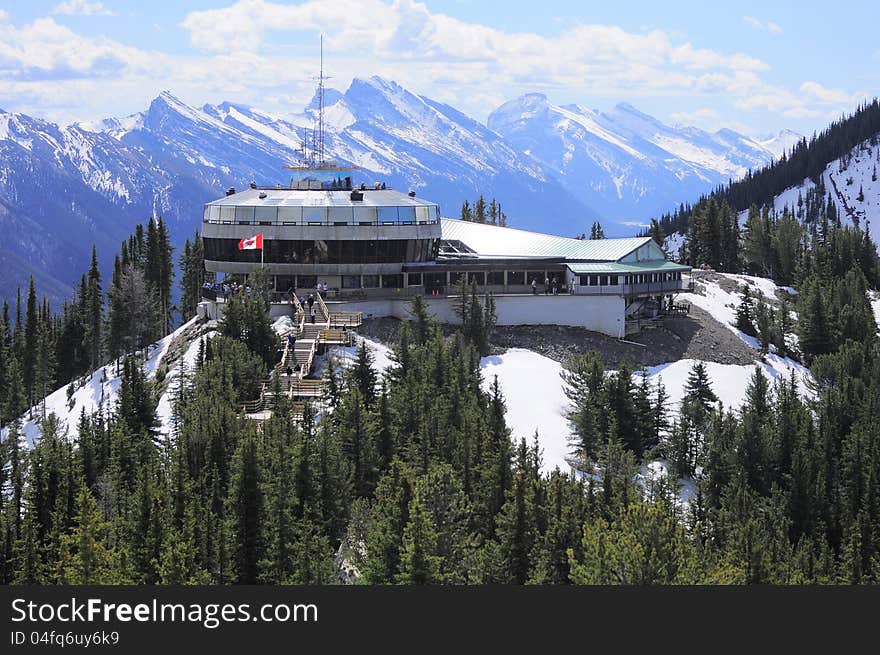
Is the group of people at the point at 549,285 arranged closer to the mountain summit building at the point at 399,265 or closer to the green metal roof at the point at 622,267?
the mountain summit building at the point at 399,265

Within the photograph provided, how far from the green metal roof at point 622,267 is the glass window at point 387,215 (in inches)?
583

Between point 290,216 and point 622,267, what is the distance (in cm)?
2712

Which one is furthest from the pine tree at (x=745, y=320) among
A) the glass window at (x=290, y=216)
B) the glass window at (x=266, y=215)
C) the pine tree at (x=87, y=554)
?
the pine tree at (x=87, y=554)

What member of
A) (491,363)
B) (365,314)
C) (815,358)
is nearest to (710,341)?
(815,358)

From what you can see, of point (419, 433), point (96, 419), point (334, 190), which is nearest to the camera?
point (419, 433)

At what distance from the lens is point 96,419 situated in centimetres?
8944

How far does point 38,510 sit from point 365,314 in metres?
38.7

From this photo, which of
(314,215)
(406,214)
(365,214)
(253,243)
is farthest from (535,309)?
(253,243)

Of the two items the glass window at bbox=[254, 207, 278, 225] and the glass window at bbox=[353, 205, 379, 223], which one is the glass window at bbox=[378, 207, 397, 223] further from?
the glass window at bbox=[254, 207, 278, 225]

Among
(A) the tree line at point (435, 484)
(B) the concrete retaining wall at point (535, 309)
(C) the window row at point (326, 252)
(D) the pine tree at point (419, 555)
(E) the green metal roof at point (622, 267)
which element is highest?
(C) the window row at point (326, 252)

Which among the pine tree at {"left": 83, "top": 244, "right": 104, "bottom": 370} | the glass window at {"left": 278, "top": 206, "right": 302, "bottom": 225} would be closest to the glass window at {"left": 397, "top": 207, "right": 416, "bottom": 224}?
the glass window at {"left": 278, "top": 206, "right": 302, "bottom": 225}

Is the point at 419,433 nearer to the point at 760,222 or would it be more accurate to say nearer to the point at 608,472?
the point at 608,472

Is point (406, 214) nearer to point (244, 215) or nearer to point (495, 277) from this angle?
point (495, 277)

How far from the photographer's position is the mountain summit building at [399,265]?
360 feet
